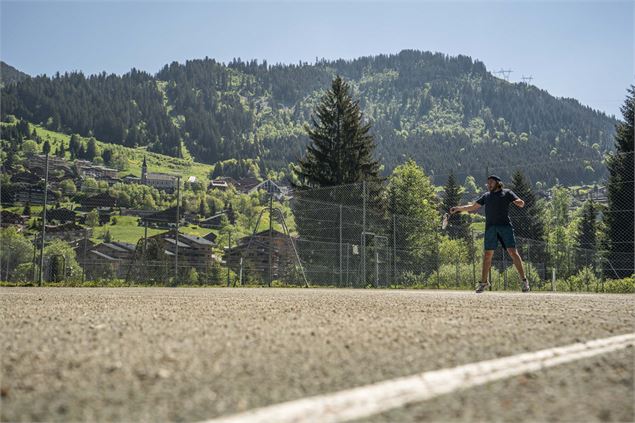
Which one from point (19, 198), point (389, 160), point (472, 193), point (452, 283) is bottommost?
point (452, 283)

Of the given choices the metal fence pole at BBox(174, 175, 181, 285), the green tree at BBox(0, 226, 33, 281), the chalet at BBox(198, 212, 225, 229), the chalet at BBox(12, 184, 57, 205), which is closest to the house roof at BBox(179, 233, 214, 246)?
the metal fence pole at BBox(174, 175, 181, 285)

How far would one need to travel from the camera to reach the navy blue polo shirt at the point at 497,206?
1002cm

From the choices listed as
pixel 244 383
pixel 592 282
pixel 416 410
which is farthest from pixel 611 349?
pixel 592 282

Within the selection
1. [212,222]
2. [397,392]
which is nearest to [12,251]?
[212,222]

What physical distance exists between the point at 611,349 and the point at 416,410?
1781mm

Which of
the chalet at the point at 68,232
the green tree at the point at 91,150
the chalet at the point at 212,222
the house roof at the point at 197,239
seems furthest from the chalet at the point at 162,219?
the green tree at the point at 91,150

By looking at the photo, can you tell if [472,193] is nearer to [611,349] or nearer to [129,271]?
[129,271]

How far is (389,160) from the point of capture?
603ft

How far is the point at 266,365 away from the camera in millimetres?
2754

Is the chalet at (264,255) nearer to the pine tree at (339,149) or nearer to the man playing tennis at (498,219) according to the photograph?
the pine tree at (339,149)

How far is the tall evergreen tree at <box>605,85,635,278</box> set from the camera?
18.8 meters

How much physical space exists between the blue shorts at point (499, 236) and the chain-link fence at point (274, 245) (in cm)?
1072

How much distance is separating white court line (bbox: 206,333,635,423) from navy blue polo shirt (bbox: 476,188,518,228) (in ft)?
23.2

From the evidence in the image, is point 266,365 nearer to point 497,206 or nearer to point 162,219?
point 497,206
